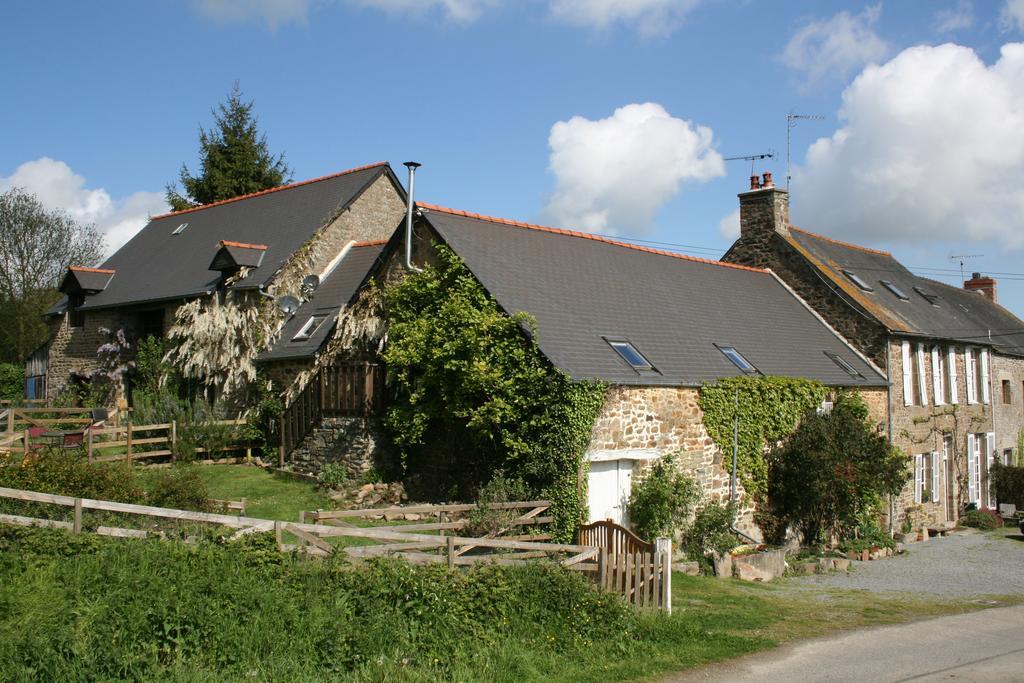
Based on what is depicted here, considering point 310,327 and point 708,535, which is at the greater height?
point 310,327

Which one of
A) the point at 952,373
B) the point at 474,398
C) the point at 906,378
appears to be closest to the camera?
the point at 474,398

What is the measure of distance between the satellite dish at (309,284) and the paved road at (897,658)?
16572 millimetres

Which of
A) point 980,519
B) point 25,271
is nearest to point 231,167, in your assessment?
point 25,271

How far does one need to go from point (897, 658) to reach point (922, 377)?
16175 millimetres

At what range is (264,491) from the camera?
16.7m

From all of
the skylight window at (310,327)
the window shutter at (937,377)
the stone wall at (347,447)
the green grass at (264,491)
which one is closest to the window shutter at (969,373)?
the window shutter at (937,377)

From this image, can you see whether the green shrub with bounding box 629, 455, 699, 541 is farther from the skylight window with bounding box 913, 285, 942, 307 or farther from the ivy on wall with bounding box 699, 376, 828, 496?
the skylight window with bounding box 913, 285, 942, 307

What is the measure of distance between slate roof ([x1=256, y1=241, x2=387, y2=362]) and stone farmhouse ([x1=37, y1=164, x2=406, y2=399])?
47 mm

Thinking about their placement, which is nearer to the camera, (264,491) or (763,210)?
(264,491)

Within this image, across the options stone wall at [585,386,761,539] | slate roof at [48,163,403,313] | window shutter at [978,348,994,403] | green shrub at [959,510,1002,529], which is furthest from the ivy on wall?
window shutter at [978,348,994,403]

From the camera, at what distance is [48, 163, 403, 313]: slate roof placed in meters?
23.8

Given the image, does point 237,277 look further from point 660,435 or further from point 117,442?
point 660,435

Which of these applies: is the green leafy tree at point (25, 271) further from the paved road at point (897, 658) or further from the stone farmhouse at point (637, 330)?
the paved road at point (897, 658)

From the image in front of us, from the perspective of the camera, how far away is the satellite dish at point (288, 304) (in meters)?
22.4
